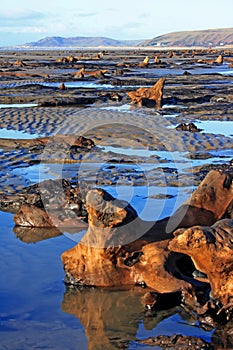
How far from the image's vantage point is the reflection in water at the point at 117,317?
4.42 metres

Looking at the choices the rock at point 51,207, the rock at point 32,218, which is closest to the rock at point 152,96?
the rock at point 51,207

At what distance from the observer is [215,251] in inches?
183

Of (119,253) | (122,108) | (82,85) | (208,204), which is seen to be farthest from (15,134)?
(82,85)

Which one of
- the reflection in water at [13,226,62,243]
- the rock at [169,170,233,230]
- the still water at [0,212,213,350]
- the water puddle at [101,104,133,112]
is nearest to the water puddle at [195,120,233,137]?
the water puddle at [101,104,133,112]

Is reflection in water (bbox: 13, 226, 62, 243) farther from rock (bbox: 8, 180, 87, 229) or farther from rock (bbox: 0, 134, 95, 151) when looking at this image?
rock (bbox: 0, 134, 95, 151)

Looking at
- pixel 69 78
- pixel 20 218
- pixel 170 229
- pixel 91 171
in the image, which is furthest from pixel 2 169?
pixel 69 78

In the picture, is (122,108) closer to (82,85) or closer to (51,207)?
(82,85)

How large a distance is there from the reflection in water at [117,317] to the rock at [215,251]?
35 cm

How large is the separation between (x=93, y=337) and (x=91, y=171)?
5.64m

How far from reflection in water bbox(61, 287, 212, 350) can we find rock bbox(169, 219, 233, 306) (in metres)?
0.35

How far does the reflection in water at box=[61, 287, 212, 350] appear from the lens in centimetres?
442

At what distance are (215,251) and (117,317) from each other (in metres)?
0.96

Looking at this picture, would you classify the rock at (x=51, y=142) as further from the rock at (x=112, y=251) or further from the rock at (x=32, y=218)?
the rock at (x=112, y=251)

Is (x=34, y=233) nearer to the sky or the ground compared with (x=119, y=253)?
nearer to the ground
